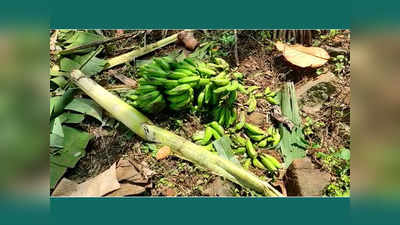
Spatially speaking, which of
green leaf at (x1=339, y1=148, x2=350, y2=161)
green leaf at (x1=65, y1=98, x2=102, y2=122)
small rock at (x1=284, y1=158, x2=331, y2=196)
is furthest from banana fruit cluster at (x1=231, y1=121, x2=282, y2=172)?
green leaf at (x1=65, y1=98, x2=102, y2=122)

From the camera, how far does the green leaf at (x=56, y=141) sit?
10.5 ft

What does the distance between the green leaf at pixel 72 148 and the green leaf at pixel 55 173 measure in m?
0.02

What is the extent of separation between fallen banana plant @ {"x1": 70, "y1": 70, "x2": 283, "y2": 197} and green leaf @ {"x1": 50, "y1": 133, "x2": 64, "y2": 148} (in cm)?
A: 32

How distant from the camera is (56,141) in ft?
10.5

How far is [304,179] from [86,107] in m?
1.39

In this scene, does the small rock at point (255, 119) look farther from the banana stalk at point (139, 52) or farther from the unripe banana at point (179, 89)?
the banana stalk at point (139, 52)

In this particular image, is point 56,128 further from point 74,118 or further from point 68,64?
point 68,64

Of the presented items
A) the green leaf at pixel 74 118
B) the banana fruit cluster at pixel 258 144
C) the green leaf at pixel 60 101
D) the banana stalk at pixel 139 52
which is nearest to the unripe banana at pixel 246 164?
the banana fruit cluster at pixel 258 144

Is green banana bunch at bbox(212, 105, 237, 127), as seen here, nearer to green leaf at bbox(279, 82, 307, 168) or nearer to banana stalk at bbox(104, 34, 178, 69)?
green leaf at bbox(279, 82, 307, 168)

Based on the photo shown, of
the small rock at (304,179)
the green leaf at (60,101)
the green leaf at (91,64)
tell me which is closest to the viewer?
Result: the small rock at (304,179)

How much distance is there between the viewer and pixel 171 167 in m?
3.22

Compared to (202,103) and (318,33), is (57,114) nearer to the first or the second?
(202,103)
